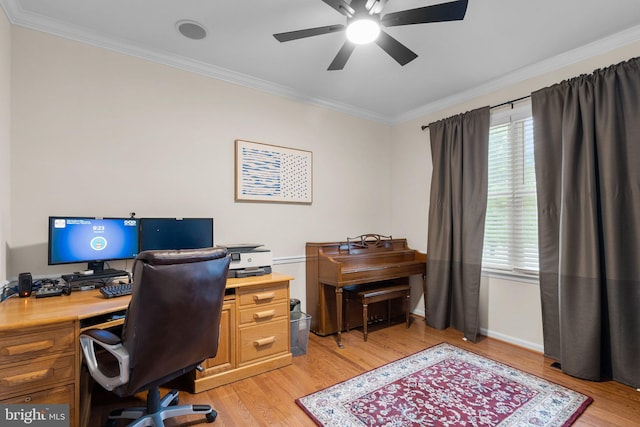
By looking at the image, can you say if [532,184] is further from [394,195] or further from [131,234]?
[131,234]

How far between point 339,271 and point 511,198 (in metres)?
1.84

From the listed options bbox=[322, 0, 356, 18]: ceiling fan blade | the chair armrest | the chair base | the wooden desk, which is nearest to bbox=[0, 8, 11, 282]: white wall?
the wooden desk

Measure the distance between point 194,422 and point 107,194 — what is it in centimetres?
172

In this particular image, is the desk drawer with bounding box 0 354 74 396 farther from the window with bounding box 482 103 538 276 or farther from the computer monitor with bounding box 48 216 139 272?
the window with bounding box 482 103 538 276

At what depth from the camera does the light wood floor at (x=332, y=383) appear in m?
1.86

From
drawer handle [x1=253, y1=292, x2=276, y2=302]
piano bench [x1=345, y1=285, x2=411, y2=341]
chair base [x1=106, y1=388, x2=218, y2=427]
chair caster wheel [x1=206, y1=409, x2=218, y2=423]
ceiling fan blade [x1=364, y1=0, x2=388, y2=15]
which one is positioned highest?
ceiling fan blade [x1=364, y1=0, x2=388, y2=15]

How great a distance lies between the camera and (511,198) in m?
3.01

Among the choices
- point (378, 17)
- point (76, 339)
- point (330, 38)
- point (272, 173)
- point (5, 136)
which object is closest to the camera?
point (76, 339)

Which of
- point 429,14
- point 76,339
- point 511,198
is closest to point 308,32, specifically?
point 429,14

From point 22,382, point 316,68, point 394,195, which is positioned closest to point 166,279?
point 22,382

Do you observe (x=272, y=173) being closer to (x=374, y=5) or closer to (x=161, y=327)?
(x=374, y=5)

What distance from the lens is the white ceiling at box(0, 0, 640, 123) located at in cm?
202

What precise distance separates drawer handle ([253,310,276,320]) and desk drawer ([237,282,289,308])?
0.07 metres

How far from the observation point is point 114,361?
5.18 ft
